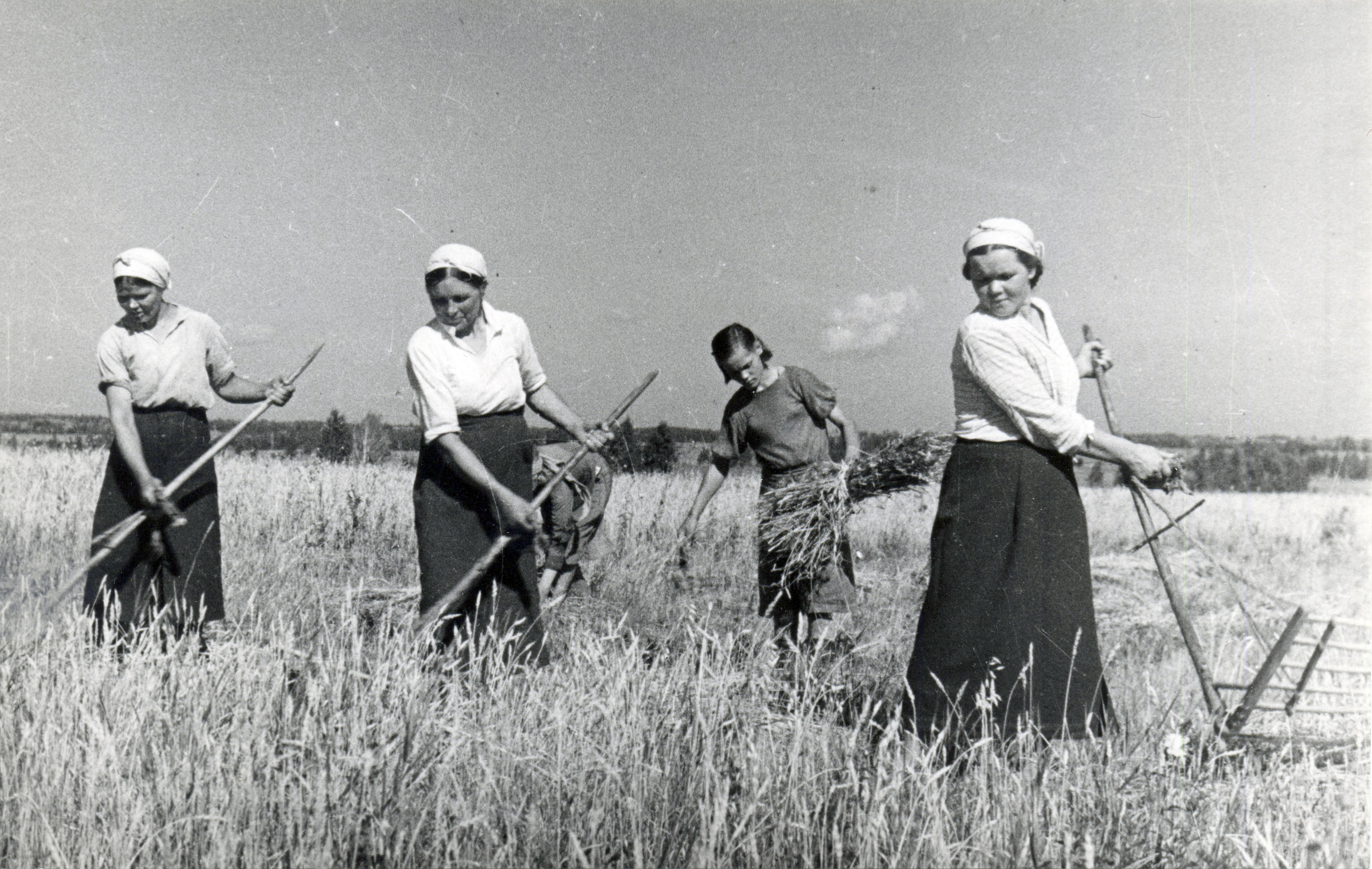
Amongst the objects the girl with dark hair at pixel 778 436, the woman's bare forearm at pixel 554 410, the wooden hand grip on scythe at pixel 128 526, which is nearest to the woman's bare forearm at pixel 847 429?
the girl with dark hair at pixel 778 436

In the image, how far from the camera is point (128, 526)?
153 inches

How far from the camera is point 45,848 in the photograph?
2.18 metres

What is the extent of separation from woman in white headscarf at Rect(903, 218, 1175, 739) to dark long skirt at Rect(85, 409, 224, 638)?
9.21 feet

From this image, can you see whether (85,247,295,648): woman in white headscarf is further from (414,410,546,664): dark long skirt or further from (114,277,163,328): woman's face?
(414,410,546,664): dark long skirt

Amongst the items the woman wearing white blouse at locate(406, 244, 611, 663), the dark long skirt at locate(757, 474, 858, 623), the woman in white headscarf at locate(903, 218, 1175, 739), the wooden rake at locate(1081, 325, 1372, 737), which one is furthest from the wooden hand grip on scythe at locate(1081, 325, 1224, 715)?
the woman wearing white blouse at locate(406, 244, 611, 663)

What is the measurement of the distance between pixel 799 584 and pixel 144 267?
118 inches

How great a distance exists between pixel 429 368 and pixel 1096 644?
232 cm

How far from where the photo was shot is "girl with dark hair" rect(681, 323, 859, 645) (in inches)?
187

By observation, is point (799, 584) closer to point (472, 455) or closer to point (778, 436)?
point (778, 436)

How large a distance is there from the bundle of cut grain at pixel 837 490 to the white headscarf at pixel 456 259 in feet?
5.84

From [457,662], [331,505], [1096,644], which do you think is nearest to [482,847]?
[457,662]

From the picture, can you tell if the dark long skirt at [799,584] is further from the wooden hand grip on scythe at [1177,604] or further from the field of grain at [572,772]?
the wooden hand grip on scythe at [1177,604]

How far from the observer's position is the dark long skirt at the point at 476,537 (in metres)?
3.71

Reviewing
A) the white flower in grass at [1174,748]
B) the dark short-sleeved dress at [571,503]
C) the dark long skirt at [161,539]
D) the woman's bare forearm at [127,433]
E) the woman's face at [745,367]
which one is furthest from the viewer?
the dark short-sleeved dress at [571,503]
